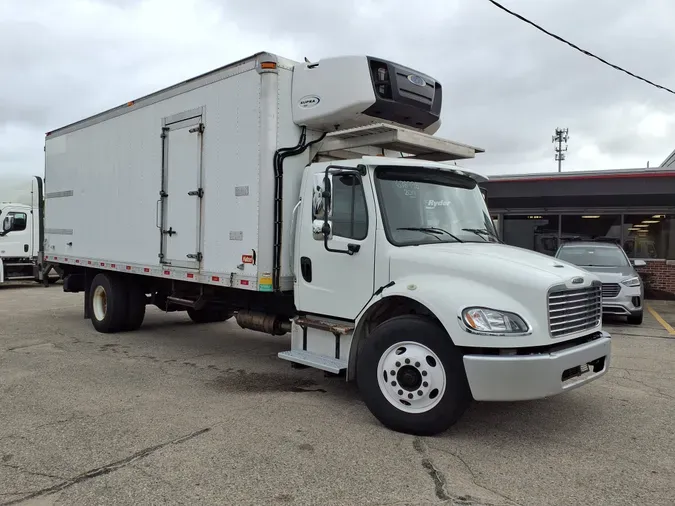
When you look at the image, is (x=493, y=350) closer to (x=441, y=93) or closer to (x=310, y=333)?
(x=310, y=333)

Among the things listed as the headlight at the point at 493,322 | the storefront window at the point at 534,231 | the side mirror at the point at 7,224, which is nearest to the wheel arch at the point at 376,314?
the headlight at the point at 493,322

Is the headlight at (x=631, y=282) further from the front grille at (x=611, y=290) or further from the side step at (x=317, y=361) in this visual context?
the side step at (x=317, y=361)

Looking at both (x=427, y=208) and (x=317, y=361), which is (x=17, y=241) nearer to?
(x=317, y=361)

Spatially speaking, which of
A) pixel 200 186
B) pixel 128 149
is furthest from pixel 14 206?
pixel 200 186

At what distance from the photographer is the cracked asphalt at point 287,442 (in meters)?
3.66

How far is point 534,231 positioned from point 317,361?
14.9 meters

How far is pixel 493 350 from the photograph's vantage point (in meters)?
4.45

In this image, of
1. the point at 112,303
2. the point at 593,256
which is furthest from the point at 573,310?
the point at 593,256

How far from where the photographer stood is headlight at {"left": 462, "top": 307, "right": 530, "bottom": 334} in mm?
4273

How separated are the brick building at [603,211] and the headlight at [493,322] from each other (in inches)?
520

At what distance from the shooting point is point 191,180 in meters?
7.14

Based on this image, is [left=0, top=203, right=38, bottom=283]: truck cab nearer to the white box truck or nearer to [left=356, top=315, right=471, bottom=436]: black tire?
the white box truck

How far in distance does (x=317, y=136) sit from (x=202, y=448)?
3.52 meters

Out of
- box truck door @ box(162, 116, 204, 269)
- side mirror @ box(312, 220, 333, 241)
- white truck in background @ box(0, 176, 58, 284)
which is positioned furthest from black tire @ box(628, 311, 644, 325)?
white truck in background @ box(0, 176, 58, 284)
